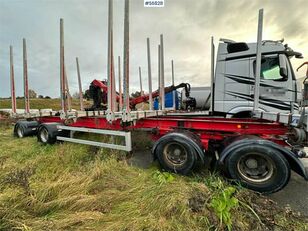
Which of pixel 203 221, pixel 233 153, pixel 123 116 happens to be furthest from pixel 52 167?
pixel 233 153

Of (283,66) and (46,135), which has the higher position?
(283,66)

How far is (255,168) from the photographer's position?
3197mm

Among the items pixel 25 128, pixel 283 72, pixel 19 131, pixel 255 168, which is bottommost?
pixel 255 168

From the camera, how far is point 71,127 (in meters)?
5.30

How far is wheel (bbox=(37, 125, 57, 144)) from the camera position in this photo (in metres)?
5.68

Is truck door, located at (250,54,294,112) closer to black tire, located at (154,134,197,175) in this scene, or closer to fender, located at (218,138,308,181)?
fender, located at (218,138,308,181)

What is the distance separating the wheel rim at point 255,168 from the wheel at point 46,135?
484cm

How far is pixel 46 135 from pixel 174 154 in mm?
4001

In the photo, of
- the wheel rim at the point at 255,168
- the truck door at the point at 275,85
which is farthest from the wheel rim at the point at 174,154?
the truck door at the point at 275,85

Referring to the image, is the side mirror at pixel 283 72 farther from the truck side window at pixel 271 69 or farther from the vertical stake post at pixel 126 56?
the vertical stake post at pixel 126 56

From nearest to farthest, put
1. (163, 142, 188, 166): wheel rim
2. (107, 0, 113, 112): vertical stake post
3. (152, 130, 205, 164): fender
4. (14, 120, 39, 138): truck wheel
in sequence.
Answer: (152, 130, 205, 164): fender, (163, 142, 188, 166): wheel rim, (107, 0, 113, 112): vertical stake post, (14, 120, 39, 138): truck wheel

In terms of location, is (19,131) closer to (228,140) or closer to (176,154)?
(176,154)

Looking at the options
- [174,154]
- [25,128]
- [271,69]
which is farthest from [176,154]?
[25,128]

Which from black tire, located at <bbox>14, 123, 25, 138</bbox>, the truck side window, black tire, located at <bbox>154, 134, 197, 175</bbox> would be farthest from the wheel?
the truck side window
